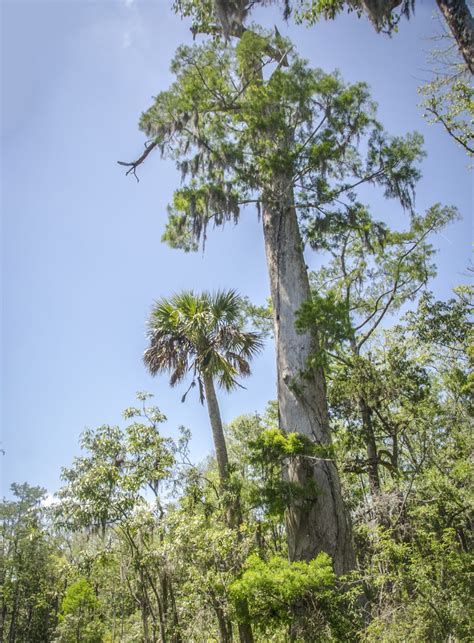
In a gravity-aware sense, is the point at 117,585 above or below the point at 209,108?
below

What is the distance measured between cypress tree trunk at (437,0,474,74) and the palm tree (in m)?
7.23

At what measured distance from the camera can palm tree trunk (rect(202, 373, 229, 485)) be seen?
9.38 metres

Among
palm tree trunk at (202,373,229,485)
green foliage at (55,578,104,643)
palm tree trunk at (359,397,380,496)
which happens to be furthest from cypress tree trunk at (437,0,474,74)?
green foliage at (55,578,104,643)

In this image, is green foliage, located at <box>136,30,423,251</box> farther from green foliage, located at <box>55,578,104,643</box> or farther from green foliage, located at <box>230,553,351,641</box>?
green foliage, located at <box>55,578,104,643</box>

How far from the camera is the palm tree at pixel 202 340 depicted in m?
10.9

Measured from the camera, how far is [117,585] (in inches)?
694

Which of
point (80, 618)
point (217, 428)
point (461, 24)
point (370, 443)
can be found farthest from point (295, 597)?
point (80, 618)

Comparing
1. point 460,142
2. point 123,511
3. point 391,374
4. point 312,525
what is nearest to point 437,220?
point 460,142

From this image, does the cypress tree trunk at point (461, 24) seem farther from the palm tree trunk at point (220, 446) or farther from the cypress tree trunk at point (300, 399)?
the palm tree trunk at point (220, 446)

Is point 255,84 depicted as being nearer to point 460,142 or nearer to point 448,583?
point 460,142

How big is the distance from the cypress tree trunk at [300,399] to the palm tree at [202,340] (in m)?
3.01

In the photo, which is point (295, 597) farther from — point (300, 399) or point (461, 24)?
point (461, 24)

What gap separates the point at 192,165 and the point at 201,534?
298 inches

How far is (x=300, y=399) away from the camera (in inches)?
278
